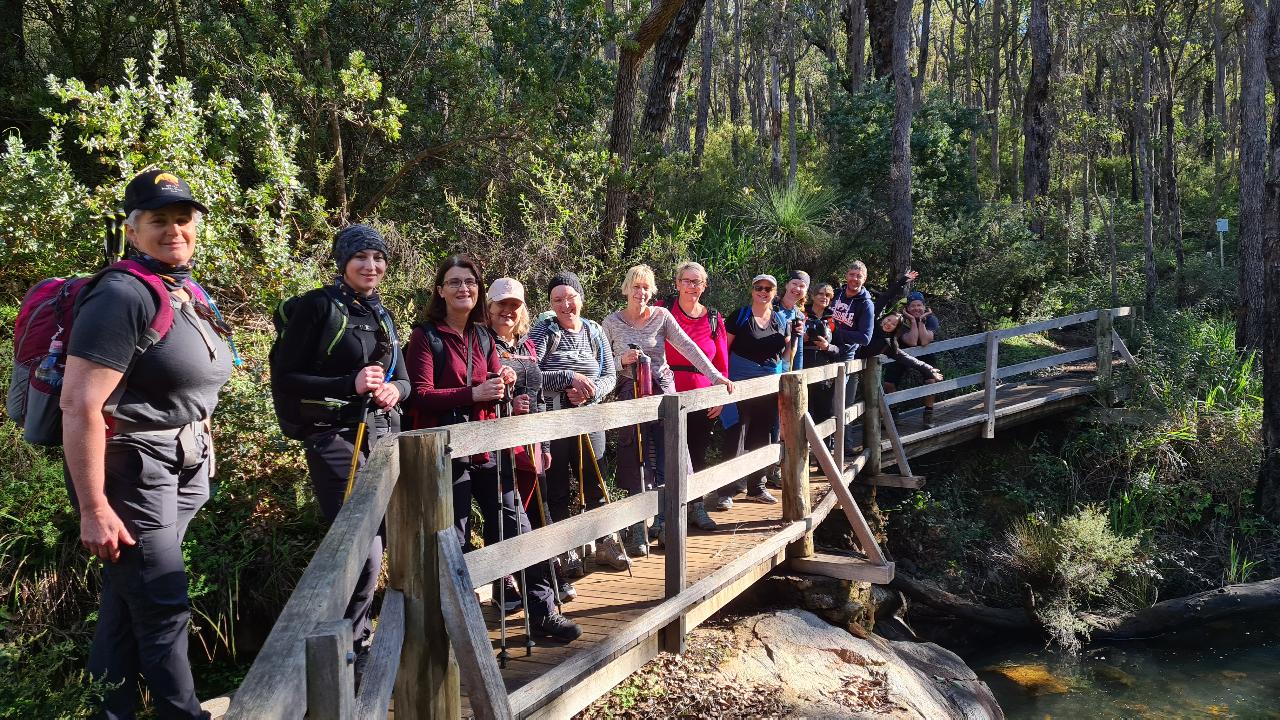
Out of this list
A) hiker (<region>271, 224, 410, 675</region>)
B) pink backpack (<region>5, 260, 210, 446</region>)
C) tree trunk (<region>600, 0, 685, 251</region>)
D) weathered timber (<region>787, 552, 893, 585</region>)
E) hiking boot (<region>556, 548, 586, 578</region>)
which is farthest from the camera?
tree trunk (<region>600, 0, 685, 251</region>)

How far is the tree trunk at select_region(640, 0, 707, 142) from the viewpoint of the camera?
10758 millimetres

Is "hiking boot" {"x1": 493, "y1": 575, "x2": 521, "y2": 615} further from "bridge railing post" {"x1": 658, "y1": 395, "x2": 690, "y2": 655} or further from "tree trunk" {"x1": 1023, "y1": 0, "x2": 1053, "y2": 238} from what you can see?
"tree trunk" {"x1": 1023, "y1": 0, "x2": 1053, "y2": 238}

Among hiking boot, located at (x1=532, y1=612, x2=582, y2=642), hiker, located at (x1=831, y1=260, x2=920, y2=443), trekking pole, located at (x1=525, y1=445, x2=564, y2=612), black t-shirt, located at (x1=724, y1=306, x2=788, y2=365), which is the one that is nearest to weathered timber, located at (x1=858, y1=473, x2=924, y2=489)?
hiker, located at (x1=831, y1=260, x2=920, y2=443)

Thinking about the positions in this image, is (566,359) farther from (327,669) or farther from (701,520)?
(327,669)

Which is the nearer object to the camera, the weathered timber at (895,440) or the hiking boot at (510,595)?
the hiking boot at (510,595)

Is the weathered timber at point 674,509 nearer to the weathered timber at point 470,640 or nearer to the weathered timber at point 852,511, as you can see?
the weathered timber at point 470,640

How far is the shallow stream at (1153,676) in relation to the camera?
27.8 feet

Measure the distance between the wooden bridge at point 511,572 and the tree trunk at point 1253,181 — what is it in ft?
30.3

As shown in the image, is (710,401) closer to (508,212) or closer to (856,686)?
(856,686)

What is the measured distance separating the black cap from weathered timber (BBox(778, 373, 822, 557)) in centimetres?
415

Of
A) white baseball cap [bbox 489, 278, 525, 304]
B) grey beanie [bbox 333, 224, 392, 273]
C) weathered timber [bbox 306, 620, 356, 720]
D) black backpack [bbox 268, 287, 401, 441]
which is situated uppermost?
grey beanie [bbox 333, 224, 392, 273]

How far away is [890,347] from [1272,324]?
5652 millimetres

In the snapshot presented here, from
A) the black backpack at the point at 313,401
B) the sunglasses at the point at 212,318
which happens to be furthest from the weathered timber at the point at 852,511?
the sunglasses at the point at 212,318

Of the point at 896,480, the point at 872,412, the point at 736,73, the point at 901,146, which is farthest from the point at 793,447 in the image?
the point at 736,73
